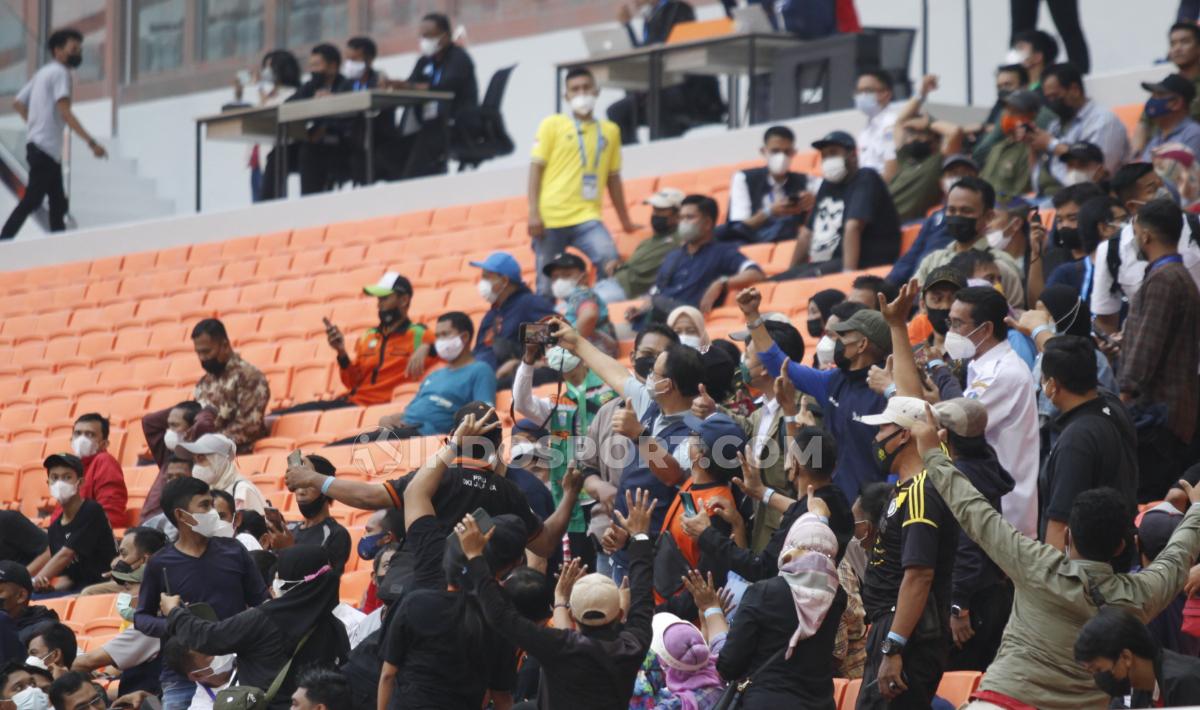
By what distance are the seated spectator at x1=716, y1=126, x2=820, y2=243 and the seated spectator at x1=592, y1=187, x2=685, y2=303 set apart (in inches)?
18.7

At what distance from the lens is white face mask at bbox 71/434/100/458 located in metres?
9.62

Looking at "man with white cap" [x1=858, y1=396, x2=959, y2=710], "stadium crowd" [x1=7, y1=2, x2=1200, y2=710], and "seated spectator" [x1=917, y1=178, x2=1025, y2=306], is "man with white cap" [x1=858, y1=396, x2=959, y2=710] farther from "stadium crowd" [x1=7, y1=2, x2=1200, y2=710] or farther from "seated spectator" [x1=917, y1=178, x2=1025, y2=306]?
"seated spectator" [x1=917, y1=178, x2=1025, y2=306]

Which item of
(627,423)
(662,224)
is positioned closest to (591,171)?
(662,224)

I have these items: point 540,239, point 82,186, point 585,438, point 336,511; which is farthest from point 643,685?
point 82,186

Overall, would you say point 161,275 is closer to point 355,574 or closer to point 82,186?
point 82,186

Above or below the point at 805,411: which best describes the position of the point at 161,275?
below

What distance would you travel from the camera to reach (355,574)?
26.4 ft

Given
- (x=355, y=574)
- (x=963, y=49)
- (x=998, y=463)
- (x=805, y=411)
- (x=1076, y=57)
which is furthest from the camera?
(x=963, y=49)

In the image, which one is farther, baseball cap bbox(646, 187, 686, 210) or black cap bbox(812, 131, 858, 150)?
baseball cap bbox(646, 187, 686, 210)

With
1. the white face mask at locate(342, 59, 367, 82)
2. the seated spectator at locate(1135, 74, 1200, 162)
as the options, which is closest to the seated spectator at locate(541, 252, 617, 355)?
the seated spectator at locate(1135, 74, 1200, 162)

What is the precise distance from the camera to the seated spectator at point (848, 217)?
9.61 meters

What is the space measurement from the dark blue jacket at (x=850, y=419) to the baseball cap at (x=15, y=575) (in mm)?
3374

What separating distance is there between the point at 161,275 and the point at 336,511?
539 centimetres

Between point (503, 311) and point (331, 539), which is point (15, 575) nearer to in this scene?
point (331, 539)
